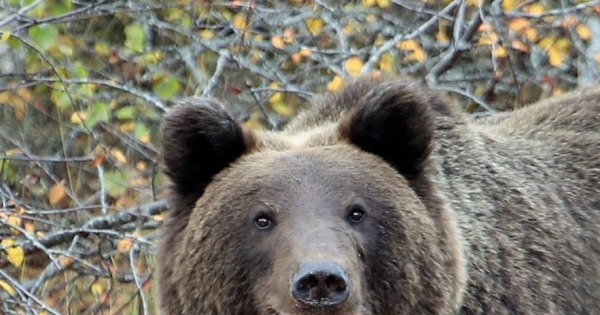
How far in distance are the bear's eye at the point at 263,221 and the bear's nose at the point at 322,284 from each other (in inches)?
18.6

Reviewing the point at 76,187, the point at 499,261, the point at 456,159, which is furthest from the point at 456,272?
the point at 76,187

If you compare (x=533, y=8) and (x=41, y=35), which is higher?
(x=41, y=35)

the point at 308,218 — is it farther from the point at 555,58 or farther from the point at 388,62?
the point at 555,58

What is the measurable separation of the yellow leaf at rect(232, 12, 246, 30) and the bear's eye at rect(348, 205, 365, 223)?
13.2 feet

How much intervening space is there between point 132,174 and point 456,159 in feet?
11.5

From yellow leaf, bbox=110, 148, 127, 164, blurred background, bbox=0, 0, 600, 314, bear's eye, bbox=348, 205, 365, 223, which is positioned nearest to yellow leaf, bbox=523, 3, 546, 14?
blurred background, bbox=0, 0, 600, 314

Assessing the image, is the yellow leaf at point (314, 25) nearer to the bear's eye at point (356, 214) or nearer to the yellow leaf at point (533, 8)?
the yellow leaf at point (533, 8)

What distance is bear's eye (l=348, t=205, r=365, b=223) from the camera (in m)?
4.34

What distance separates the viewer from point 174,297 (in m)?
4.64

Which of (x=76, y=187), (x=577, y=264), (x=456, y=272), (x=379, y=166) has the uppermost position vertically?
(x=379, y=166)

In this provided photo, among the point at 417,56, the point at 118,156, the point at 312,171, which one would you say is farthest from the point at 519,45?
the point at 312,171

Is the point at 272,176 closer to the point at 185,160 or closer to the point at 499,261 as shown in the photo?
the point at 185,160

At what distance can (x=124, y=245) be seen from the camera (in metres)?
6.60

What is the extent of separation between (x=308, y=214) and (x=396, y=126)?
0.58 meters
